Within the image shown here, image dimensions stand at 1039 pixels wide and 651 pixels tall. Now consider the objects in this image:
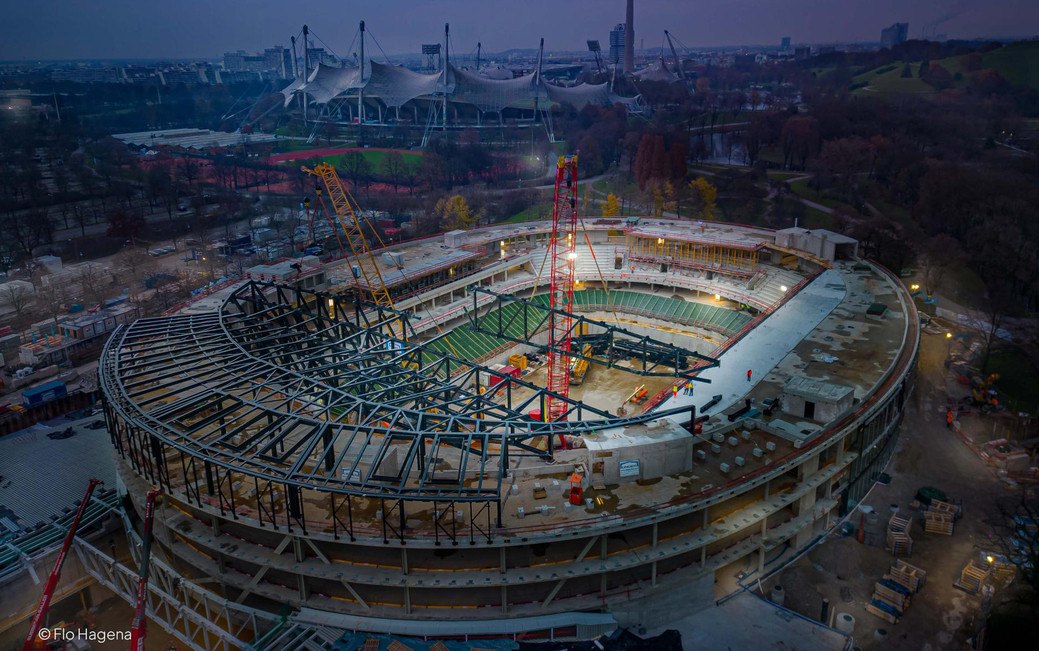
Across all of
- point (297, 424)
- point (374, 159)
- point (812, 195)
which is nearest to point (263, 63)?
point (374, 159)

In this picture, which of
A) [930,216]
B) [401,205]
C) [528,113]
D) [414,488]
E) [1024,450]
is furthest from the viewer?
[528,113]

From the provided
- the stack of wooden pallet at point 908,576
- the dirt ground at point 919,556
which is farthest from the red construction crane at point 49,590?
the stack of wooden pallet at point 908,576

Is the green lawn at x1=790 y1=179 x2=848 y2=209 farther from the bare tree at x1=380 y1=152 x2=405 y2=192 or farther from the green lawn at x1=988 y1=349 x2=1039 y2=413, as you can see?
the bare tree at x1=380 y1=152 x2=405 y2=192

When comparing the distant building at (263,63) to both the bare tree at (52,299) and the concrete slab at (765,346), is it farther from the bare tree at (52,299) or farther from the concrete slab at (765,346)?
the concrete slab at (765,346)

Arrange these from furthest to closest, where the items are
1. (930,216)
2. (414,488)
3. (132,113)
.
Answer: (132,113)
(930,216)
(414,488)

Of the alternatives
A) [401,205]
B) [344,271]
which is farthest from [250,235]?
[344,271]

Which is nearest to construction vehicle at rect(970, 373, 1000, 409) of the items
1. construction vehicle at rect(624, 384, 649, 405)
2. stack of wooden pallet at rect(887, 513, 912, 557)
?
stack of wooden pallet at rect(887, 513, 912, 557)

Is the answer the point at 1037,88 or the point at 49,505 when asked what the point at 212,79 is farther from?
the point at 1037,88

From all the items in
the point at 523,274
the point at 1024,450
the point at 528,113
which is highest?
the point at 528,113
